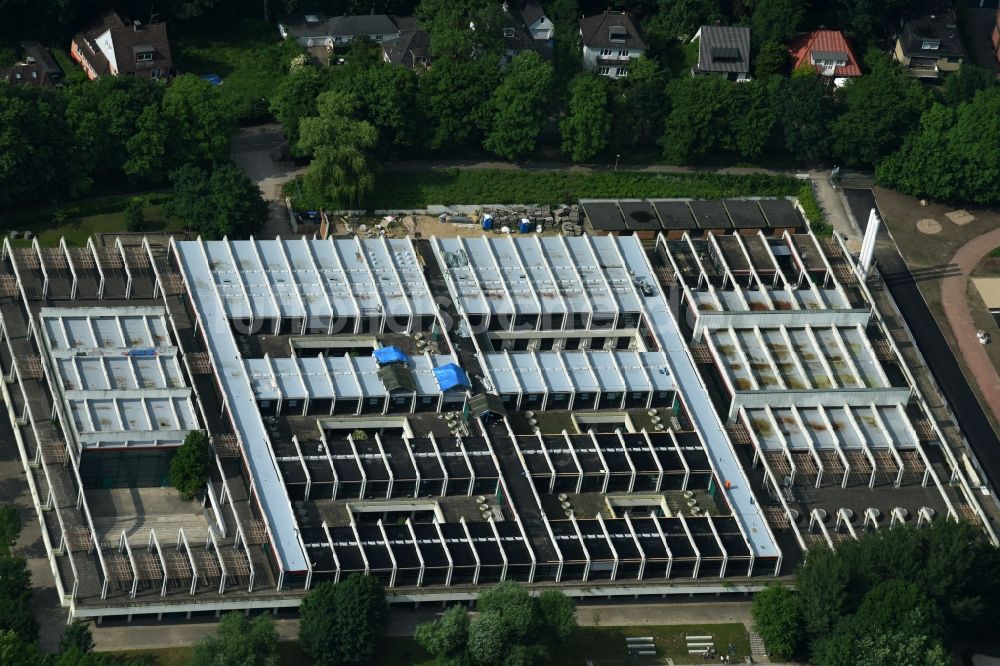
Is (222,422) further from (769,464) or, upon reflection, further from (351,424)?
(769,464)

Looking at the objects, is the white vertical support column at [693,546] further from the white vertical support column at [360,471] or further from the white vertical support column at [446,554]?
the white vertical support column at [360,471]

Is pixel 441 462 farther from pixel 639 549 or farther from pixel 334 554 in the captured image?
pixel 639 549

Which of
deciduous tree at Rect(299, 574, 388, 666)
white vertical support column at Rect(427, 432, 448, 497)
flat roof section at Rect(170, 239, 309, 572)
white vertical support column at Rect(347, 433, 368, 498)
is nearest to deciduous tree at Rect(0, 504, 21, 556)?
flat roof section at Rect(170, 239, 309, 572)

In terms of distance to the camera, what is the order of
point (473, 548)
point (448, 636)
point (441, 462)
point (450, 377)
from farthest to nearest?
1. point (450, 377)
2. point (441, 462)
3. point (473, 548)
4. point (448, 636)

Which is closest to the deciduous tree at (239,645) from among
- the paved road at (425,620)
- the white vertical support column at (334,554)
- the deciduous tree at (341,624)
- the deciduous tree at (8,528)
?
the deciduous tree at (341,624)

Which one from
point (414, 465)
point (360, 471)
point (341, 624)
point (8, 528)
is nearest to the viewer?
point (341, 624)

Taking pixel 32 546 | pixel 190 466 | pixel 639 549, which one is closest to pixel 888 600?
pixel 639 549

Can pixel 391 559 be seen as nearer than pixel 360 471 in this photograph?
Yes

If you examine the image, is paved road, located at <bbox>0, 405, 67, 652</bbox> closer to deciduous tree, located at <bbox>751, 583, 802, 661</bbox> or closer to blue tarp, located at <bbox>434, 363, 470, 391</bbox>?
blue tarp, located at <bbox>434, 363, 470, 391</bbox>
